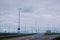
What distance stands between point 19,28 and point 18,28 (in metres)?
0.34

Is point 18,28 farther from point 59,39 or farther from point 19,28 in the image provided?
point 59,39

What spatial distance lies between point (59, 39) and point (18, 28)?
21.3m

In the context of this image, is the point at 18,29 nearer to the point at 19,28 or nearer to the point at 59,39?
the point at 19,28

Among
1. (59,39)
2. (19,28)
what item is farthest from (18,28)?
(59,39)

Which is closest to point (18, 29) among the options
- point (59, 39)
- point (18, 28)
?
point (18, 28)

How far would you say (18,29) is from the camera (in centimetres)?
5200

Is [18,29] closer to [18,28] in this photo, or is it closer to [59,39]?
[18,28]

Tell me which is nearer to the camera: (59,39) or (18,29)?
(59,39)

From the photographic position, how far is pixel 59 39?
109ft

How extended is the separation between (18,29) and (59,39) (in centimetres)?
2108

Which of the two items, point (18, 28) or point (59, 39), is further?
point (18, 28)

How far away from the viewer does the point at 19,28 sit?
171 feet

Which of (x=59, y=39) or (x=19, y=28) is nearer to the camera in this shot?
(x=59, y=39)

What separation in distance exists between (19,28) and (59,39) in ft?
69.0
